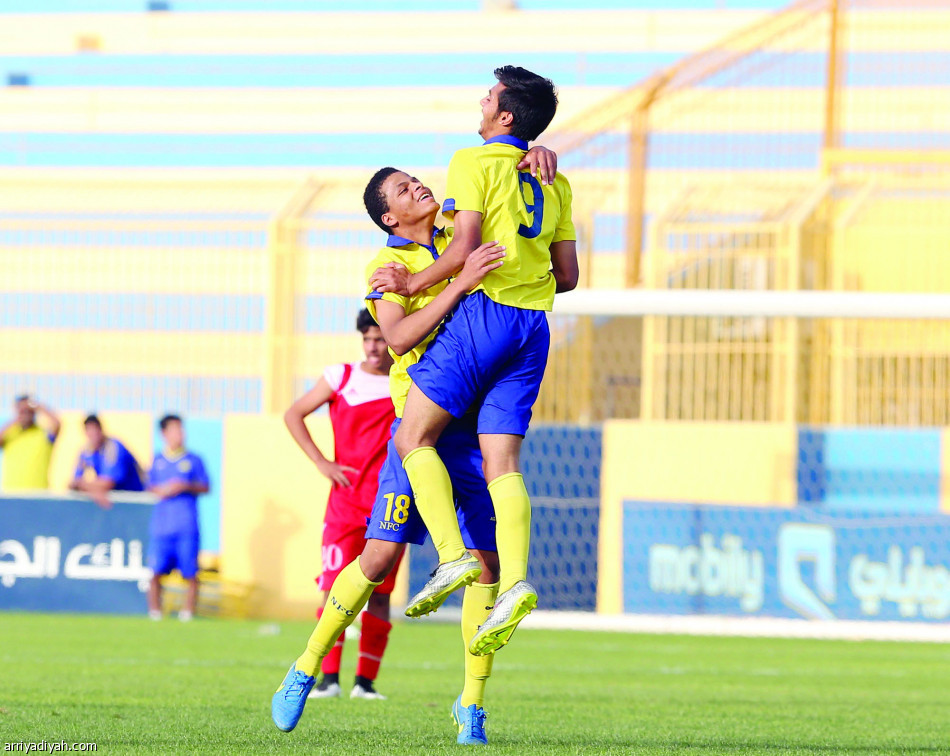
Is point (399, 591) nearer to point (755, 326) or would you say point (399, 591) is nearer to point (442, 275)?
point (755, 326)

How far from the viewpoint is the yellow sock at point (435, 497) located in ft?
14.4

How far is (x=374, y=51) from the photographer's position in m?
51.4

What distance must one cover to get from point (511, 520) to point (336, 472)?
7.55 feet

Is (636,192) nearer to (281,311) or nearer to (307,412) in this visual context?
(281,311)

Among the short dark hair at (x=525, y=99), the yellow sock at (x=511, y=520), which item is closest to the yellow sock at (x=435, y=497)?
the yellow sock at (x=511, y=520)

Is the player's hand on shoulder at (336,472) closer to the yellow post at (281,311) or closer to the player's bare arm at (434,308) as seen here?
the player's bare arm at (434,308)

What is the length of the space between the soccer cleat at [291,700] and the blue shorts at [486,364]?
942 millimetres

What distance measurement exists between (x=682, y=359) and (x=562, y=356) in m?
1.10

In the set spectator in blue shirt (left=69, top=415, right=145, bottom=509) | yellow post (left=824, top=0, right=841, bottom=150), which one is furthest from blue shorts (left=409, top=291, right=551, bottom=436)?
yellow post (left=824, top=0, right=841, bottom=150)

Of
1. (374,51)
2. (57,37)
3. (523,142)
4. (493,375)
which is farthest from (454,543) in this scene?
(57,37)

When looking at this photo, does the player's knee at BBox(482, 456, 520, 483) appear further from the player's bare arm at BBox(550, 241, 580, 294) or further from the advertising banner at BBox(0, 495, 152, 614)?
the advertising banner at BBox(0, 495, 152, 614)

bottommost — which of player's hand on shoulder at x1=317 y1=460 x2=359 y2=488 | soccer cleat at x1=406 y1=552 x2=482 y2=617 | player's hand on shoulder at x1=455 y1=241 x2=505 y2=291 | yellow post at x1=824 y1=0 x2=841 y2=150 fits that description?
soccer cleat at x1=406 y1=552 x2=482 y2=617

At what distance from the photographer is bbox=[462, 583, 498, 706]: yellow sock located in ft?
15.4

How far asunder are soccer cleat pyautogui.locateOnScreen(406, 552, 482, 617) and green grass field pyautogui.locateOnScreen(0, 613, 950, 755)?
1.46 ft
